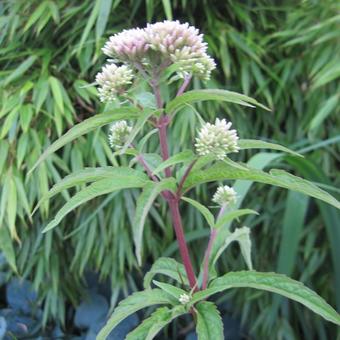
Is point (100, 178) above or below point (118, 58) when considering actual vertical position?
below

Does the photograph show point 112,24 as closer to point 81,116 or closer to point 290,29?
point 81,116

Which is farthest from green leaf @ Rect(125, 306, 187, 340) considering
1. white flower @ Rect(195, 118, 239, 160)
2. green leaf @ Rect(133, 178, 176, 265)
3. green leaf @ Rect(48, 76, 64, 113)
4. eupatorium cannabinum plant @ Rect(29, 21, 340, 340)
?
green leaf @ Rect(48, 76, 64, 113)

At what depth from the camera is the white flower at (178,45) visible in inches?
30.9

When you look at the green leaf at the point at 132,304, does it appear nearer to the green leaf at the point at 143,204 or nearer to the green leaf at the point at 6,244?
the green leaf at the point at 143,204

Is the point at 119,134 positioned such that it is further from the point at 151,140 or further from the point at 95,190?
the point at 151,140

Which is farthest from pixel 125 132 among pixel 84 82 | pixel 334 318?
pixel 84 82

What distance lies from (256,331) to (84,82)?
2.76ft

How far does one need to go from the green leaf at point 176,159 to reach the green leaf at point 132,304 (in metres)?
0.17

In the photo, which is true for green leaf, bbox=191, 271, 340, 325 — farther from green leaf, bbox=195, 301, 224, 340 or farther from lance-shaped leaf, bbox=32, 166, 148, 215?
lance-shaped leaf, bbox=32, 166, 148, 215

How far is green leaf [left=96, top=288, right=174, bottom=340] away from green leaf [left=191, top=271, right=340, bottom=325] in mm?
56

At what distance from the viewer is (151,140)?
175 cm

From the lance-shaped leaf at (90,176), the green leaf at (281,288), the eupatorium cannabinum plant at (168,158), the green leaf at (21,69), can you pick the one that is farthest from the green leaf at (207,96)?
the green leaf at (21,69)

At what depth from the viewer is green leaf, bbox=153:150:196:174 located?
78cm

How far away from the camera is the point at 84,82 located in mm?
1784
